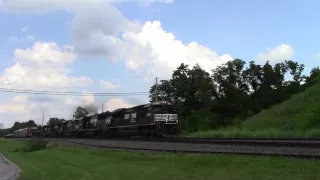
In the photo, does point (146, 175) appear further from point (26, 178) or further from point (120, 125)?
point (120, 125)

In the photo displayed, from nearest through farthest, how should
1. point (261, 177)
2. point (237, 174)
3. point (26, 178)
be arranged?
point (261, 177) → point (237, 174) → point (26, 178)

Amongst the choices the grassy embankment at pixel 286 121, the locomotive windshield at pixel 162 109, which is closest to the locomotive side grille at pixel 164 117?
the locomotive windshield at pixel 162 109

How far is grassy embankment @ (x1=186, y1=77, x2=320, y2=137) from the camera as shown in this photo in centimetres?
3431

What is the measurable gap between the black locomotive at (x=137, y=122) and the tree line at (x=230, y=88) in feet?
94.0

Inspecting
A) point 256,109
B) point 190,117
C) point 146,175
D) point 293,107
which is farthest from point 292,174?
point 256,109

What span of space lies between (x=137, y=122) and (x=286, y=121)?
615 inches

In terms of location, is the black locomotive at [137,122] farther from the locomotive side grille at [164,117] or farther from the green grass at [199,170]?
the green grass at [199,170]

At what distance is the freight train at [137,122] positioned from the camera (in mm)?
36531

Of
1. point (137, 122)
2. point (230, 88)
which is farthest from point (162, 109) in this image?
point (230, 88)

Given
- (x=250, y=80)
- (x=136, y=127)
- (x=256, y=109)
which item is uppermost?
(x=250, y=80)

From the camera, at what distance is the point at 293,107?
47312mm

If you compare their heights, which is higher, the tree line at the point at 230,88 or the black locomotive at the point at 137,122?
the tree line at the point at 230,88

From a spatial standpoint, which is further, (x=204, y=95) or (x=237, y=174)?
(x=204, y=95)

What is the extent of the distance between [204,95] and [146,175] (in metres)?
69.2
